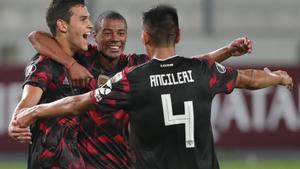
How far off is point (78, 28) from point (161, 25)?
1469mm

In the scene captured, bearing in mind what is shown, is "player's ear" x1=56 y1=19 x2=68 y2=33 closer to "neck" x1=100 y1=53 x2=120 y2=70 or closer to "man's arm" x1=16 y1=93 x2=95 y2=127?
"neck" x1=100 y1=53 x2=120 y2=70

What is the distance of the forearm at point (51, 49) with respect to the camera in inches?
284

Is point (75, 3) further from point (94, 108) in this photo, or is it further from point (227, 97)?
point (227, 97)

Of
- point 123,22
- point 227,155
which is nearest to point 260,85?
point 123,22

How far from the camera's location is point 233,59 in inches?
810

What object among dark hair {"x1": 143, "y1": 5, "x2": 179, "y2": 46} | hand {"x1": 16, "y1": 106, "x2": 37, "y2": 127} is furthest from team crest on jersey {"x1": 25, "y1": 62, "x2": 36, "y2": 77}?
dark hair {"x1": 143, "y1": 5, "x2": 179, "y2": 46}

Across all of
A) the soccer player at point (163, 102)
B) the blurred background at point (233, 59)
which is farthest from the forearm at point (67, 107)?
the blurred background at point (233, 59)

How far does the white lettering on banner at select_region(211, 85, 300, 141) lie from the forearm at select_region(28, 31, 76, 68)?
36.9 feet

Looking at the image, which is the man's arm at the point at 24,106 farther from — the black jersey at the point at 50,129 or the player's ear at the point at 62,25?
the player's ear at the point at 62,25

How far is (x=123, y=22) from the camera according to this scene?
7.79m

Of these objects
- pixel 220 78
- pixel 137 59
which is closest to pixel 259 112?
pixel 137 59

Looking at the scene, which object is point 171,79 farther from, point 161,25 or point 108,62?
point 108,62

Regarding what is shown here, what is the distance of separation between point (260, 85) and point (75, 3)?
183cm

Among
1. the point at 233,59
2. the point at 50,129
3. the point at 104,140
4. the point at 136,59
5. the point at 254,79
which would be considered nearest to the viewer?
the point at 254,79
